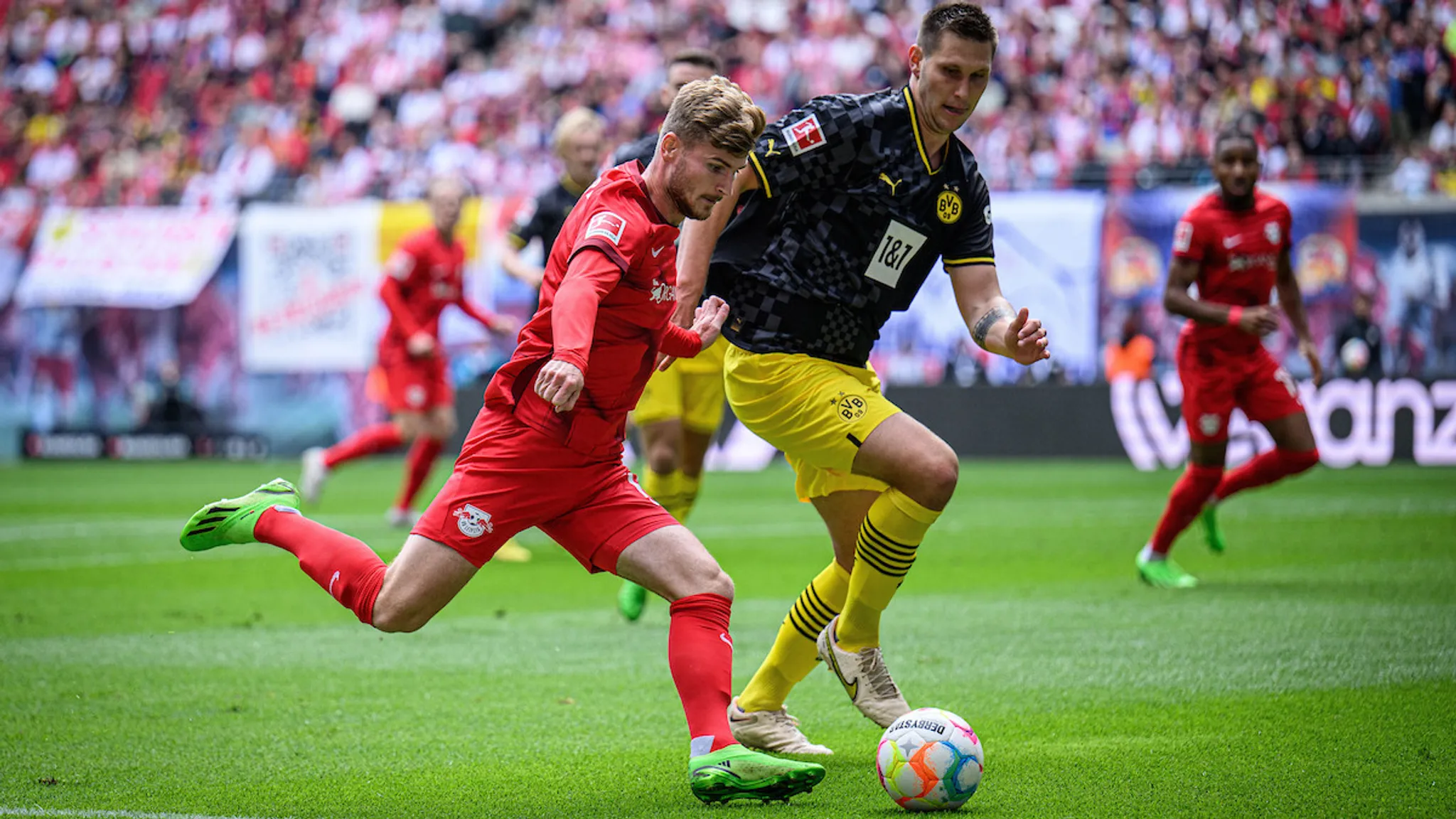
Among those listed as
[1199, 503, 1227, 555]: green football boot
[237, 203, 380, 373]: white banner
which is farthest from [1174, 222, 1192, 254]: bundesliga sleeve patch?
[237, 203, 380, 373]: white banner

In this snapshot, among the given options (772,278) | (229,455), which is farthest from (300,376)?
(772,278)

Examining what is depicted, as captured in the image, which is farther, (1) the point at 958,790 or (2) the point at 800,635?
(2) the point at 800,635

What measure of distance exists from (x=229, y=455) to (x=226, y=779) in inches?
817

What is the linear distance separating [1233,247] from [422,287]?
20.3ft

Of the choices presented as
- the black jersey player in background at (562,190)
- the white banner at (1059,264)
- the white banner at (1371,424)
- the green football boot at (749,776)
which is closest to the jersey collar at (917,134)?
the green football boot at (749,776)

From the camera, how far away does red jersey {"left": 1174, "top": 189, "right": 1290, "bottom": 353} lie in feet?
29.5

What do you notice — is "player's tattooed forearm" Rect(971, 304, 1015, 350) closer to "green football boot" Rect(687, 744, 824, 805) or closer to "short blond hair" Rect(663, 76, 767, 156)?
"short blond hair" Rect(663, 76, 767, 156)

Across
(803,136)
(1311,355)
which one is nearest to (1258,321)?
(1311,355)

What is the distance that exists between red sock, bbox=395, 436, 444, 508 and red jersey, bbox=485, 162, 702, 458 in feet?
26.4

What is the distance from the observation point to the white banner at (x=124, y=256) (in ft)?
79.5

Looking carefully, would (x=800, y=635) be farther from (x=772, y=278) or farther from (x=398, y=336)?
(x=398, y=336)

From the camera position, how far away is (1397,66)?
63.0 feet

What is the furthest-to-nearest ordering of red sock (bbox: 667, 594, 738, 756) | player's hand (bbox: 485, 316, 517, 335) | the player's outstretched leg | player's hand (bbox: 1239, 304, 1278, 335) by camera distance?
the player's outstretched leg, player's hand (bbox: 485, 316, 517, 335), player's hand (bbox: 1239, 304, 1278, 335), red sock (bbox: 667, 594, 738, 756)

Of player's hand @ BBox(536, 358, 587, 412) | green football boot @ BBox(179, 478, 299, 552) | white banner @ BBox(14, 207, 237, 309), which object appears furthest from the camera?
white banner @ BBox(14, 207, 237, 309)
